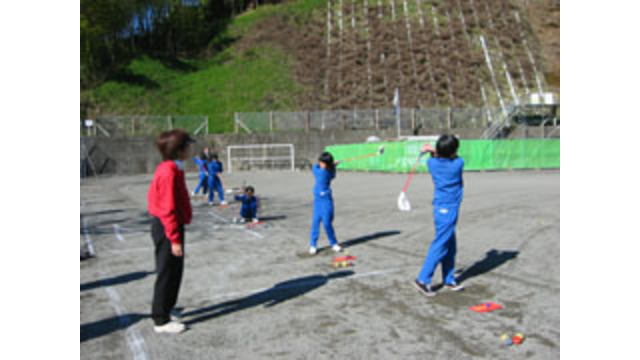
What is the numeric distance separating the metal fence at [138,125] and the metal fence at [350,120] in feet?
11.6

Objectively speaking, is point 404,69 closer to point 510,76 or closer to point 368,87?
point 368,87

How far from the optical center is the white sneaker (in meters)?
4.65

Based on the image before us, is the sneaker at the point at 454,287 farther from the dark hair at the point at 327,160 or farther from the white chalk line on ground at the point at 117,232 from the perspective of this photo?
the white chalk line on ground at the point at 117,232

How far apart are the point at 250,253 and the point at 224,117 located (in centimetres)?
3724

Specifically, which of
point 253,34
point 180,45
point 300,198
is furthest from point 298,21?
point 300,198

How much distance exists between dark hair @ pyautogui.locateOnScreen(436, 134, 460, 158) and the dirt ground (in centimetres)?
169

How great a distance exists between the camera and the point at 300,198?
16.5 m

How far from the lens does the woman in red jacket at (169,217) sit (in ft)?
14.4

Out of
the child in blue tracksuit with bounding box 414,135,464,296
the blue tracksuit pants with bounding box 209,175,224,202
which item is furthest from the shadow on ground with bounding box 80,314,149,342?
the blue tracksuit pants with bounding box 209,175,224,202

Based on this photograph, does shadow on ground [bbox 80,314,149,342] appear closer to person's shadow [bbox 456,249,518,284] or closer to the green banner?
person's shadow [bbox 456,249,518,284]

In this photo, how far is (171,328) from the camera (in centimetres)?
466

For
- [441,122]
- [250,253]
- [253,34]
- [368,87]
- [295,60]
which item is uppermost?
[253,34]

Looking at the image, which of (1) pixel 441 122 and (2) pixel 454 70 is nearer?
(1) pixel 441 122

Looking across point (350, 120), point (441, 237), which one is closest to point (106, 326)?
point (441, 237)
